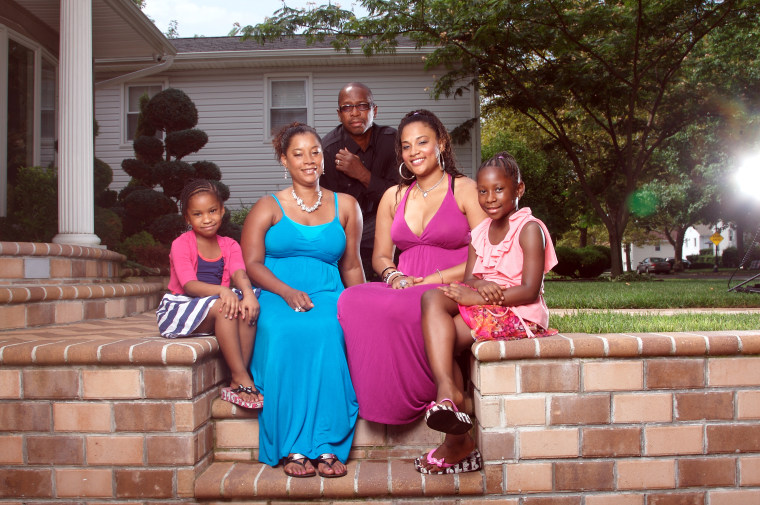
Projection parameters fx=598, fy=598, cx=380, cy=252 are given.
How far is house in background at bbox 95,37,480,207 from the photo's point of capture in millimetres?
12477

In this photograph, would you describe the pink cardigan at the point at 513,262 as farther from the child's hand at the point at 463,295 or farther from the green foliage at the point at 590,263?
the green foliage at the point at 590,263

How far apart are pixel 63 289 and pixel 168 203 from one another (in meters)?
4.94

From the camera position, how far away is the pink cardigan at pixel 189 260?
9.87 ft

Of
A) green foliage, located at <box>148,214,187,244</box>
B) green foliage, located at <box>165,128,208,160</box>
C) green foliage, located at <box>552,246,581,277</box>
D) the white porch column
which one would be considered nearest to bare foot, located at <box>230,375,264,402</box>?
the white porch column

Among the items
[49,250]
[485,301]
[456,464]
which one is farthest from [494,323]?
[49,250]

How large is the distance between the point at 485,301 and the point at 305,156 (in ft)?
4.06

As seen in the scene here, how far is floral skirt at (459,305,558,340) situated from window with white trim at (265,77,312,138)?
10.6 metres

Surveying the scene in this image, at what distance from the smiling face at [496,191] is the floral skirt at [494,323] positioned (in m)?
0.46

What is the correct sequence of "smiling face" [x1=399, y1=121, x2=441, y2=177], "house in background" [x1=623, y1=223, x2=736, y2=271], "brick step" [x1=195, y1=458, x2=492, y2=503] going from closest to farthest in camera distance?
1. "brick step" [x1=195, y1=458, x2=492, y2=503]
2. "smiling face" [x1=399, y1=121, x2=441, y2=177]
3. "house in background" [x1=623, y1=223, x2=736, y2=271]

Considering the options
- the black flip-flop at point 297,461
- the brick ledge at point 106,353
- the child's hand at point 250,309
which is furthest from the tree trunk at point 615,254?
the brick ledge at point 106,353

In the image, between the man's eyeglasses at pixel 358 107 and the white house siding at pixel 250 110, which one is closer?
the man's eyeglasses at pixel 358 107

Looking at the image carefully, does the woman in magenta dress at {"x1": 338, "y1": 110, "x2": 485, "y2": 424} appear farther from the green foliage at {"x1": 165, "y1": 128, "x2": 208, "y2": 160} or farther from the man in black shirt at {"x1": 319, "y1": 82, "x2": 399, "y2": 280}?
the green foliage at {"x1": 165, "y1": 128, "x2": 208, "y2": 160}

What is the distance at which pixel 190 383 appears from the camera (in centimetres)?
250

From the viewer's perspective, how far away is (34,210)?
20.7 feet
